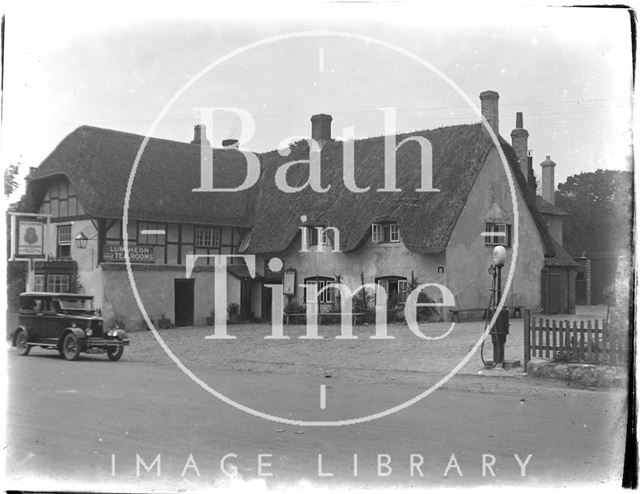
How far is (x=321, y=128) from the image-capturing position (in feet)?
101

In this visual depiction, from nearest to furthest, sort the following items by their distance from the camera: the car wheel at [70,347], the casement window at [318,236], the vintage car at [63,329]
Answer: the car wheel at [70,347] < the vintage car at [63,329] < the casement window at [318,236]

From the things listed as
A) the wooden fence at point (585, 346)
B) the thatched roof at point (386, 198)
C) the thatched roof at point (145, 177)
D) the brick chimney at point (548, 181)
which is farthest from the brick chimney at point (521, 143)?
the wooden fence at point (585, 346)

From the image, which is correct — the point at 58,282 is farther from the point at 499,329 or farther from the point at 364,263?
the point at 499,329

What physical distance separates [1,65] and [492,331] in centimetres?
976

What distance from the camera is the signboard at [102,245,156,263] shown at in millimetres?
24234

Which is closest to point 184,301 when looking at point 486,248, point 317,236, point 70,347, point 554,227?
point 317,236

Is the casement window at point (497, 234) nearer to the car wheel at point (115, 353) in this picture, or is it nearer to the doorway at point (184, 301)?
the doorway at point (184, 301)

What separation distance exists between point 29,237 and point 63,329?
4.09 meters

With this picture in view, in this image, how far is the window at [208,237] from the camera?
27.5 metres

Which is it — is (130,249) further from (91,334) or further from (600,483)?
(600,483)

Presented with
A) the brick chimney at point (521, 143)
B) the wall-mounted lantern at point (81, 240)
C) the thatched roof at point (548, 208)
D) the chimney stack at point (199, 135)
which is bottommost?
the wall-mounted lantern at point (81, 240)

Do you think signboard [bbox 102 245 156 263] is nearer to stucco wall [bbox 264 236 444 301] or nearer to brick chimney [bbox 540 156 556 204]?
stucco wall [bbox 264 236 444 301]

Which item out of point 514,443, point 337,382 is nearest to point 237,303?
point 337,382

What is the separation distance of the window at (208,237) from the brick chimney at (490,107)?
38.0ft
